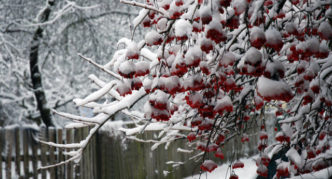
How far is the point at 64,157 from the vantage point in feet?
15.2

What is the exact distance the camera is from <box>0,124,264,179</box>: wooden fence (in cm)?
438

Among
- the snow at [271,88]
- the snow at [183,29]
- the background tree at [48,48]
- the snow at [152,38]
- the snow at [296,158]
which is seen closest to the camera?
the snow at [271,88]

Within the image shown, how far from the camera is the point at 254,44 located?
117cm

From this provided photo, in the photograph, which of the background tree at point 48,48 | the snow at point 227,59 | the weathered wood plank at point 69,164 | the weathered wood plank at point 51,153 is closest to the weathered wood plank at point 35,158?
the weathered wood plank at point 51,153

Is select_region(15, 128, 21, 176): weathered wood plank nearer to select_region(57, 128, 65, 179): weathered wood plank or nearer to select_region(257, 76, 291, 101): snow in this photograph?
select_region(57, 128, 65, 179): weathered wood plank

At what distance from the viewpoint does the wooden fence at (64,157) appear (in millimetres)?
4379

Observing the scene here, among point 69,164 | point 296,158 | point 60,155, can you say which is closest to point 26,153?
point 60,155

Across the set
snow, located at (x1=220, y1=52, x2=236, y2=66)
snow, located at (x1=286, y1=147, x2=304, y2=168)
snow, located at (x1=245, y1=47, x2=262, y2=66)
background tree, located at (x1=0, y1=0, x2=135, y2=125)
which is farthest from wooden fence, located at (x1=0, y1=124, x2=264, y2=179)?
snow, located at (x1=245, y1=47, x2=262, y2=66)

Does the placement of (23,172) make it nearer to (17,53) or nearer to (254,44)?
(17,53)

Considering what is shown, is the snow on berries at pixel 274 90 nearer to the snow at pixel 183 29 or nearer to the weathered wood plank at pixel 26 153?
the snow at pixel 183 29

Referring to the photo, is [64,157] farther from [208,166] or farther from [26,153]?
[208,166]

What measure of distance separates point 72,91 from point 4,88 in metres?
1.62

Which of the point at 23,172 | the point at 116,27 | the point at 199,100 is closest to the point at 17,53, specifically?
the point at 116,27

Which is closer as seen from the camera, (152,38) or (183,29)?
(183,29)
